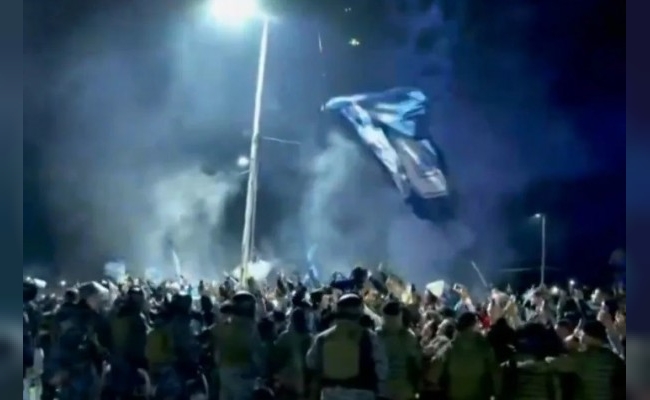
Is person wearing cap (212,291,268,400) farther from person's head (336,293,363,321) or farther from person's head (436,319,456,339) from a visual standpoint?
person's head (436,319,456,339)

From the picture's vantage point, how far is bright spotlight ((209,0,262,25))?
441 cm

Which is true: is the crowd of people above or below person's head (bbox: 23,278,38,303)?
below

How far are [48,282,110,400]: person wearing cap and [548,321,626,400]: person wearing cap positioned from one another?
1.84 metres

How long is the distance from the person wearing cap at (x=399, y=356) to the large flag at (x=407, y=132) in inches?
17.3

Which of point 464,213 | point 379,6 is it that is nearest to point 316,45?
point 379,6

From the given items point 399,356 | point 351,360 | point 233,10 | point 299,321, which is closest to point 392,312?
point 399,356

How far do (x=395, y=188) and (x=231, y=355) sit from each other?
925 mm

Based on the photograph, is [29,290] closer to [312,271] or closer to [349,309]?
[312,271]

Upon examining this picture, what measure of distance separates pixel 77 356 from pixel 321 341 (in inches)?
41.4

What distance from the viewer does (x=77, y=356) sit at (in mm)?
4496

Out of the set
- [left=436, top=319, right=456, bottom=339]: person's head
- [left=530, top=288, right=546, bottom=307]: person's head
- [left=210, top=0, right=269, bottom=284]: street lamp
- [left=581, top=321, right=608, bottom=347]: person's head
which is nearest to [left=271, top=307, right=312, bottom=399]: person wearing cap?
[left=210, top=0, right=269, bottom=284]: street lamp

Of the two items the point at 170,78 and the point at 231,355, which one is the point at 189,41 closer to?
the point at 170,78

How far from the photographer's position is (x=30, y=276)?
171 inches

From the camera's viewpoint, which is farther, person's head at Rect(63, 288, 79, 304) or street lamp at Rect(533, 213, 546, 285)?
person's head at Rect(63, 288, 79, 304)
